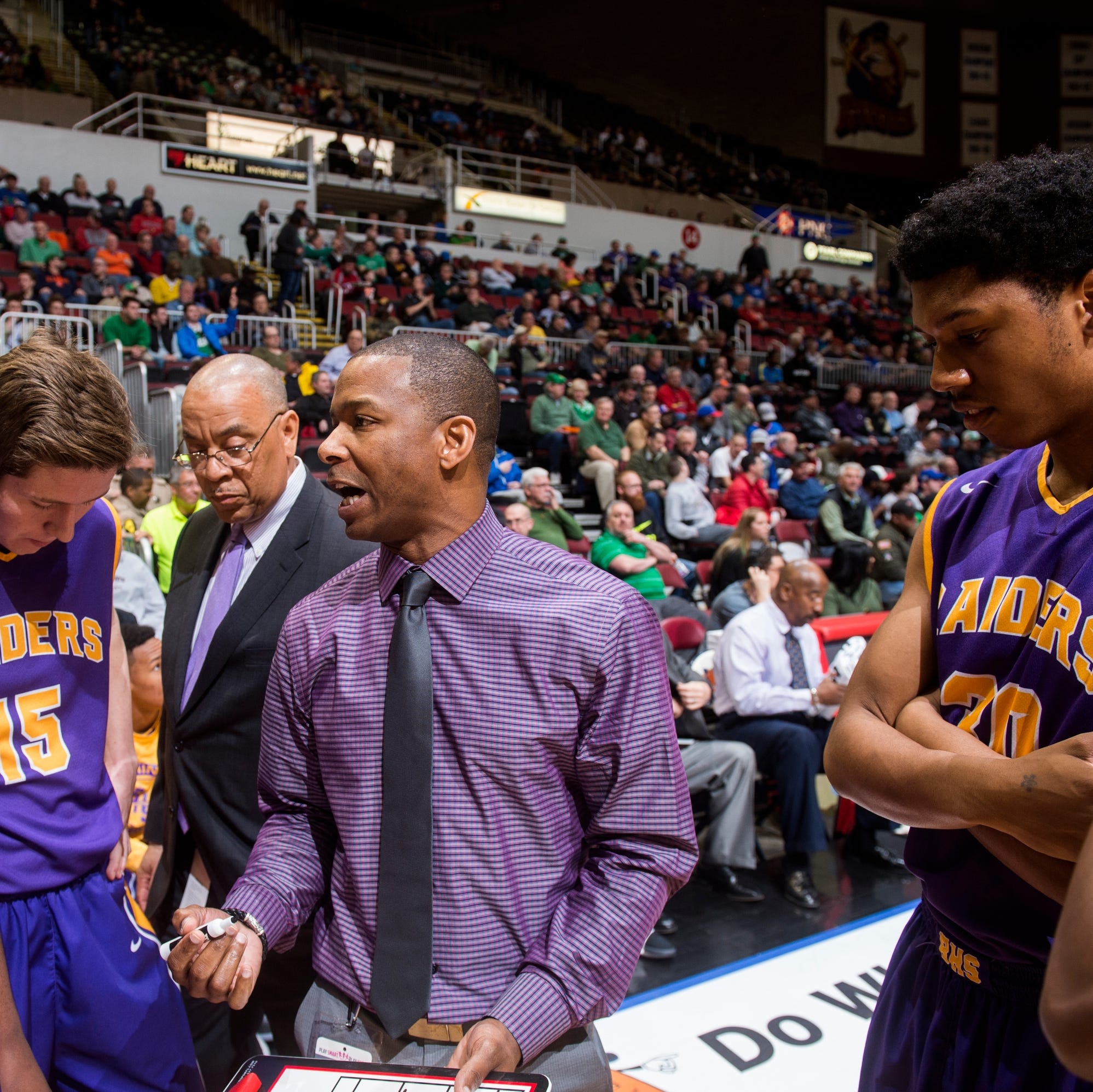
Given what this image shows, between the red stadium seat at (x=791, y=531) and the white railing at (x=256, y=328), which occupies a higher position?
the white railing at (x=256, y=328)

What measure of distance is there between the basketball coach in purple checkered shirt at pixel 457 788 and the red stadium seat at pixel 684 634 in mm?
3579

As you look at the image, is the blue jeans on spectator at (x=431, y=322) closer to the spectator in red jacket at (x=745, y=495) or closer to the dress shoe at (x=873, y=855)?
the spectator in red jacket at (x=745, y=495)

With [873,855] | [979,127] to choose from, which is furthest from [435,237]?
[979,127]

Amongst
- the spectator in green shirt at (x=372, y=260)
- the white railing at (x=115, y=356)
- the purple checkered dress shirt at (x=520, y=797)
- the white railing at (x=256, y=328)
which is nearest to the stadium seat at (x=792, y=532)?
the white railing at (x=256, y=328)

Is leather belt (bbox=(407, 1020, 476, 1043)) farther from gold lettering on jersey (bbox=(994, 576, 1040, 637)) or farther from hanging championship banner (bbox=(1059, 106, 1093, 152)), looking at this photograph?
hanging championship banner (bbox=(1059, 106, 1093, 152))

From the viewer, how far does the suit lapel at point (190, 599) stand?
2037 millimetres

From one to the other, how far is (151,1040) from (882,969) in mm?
2378

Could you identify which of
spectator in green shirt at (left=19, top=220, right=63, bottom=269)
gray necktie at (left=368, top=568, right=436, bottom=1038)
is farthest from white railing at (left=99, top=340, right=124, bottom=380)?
gray necktie at (left=368, top=568, right=436, bottom=1038)

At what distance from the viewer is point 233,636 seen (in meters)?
1.92

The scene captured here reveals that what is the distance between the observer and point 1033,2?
22734mm

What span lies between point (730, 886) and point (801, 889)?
0.28 metres

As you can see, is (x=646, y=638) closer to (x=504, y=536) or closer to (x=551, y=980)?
(x=504, y=536)

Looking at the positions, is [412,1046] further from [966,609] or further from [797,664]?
[797,664]

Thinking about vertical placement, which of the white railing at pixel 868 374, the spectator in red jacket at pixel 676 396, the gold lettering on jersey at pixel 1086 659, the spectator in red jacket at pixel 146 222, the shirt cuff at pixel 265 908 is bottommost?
the shirt cuff at pixel 265 908
